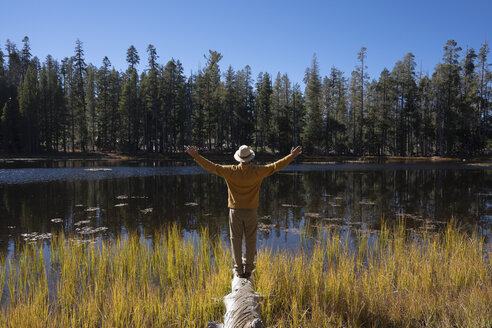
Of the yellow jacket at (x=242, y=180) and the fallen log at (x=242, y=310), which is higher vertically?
the yellow jacket at (x=242, y=180)

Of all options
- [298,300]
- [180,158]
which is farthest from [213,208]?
[180,158]

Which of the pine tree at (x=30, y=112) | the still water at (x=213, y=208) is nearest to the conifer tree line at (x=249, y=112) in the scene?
the pine tree at (x=30, y=112)

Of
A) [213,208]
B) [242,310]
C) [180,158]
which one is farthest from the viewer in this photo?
[180,158]

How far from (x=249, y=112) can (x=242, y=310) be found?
72.4 m

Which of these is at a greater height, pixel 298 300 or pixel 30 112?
pixel 30 112

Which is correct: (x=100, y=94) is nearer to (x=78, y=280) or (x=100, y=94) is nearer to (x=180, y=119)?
(x=180, y=119)

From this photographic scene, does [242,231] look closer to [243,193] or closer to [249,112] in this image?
[243,193]

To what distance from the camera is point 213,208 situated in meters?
17.1

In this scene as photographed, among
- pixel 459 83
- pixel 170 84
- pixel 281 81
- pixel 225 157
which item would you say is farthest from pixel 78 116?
pixel 459 83

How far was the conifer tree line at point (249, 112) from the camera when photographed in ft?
210

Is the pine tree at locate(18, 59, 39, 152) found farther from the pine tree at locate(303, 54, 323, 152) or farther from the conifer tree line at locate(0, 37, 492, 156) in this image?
the pine tree at locate(303, 54, 323, 152)

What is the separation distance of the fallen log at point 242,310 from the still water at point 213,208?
5.38 meters

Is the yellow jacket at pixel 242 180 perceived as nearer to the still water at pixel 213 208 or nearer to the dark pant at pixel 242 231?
the dark pant at pixel 242 231

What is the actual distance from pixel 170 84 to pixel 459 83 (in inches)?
2364
